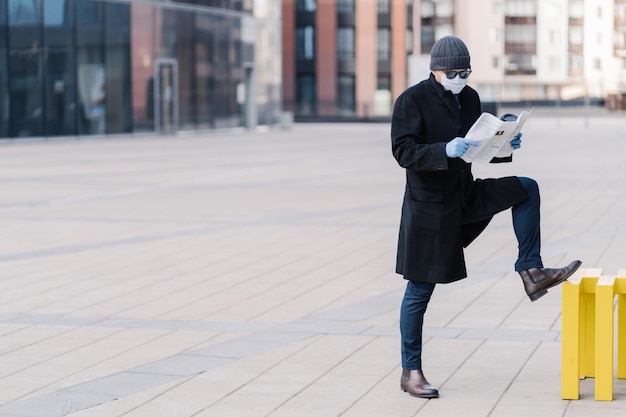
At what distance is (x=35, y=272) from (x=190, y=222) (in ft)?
12.3

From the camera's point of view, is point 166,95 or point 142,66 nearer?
point 142,66

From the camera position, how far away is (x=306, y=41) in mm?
81812

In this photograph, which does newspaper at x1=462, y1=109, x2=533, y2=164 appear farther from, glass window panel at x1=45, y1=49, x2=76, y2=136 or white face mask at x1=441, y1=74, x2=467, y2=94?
glass window panel at x1=45, y1=49, x2=76, y2=136

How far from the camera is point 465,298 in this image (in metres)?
8.55

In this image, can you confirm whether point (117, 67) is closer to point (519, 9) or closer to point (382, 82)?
point (382, 82)

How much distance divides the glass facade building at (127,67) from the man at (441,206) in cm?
3028

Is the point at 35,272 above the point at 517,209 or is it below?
below

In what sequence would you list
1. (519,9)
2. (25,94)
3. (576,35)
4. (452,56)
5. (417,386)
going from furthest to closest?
(519,9), (576,35), (25,94), (417,386), (452,56)

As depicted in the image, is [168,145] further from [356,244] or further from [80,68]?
[356,244]

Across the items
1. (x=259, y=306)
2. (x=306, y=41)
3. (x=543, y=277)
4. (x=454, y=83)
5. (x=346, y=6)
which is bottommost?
(x=259, y=306)

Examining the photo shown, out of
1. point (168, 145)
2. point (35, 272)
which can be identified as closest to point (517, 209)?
point (35, 272)

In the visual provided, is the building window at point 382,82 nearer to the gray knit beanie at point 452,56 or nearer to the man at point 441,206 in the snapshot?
the man at point 441,206

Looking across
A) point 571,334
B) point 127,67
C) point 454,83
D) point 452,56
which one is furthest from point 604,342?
point 127,67

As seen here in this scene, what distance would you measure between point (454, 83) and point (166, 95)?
35.9 meters
